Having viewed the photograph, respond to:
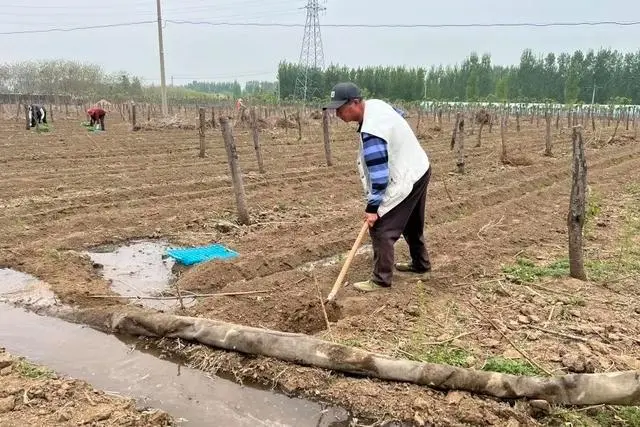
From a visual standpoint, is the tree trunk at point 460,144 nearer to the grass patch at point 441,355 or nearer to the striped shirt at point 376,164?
the striped shirt at point 376,164

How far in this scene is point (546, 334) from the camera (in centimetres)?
394

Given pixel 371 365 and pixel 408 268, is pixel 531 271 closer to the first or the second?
pixel 408 268

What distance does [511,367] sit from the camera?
341cm


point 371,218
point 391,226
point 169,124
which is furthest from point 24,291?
point 169,124

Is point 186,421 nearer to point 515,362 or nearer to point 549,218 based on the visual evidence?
point 515,362

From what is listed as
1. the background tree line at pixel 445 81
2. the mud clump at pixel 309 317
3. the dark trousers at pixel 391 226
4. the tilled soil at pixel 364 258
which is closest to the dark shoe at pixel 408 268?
the tilled soil at pixel 364 258

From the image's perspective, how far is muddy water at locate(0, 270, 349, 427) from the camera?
3.24m

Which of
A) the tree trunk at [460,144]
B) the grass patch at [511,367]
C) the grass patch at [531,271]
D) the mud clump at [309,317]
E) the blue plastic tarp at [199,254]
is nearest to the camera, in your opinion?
the grass patch at [511,367]

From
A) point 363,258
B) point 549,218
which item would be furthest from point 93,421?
point 549,218

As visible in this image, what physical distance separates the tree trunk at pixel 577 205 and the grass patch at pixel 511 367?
5.89ft

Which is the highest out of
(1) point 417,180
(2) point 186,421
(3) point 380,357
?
(1) point 417,180

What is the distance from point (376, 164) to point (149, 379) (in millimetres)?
2256

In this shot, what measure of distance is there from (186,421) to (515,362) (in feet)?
6.54

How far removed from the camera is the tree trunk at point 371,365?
305 cm
